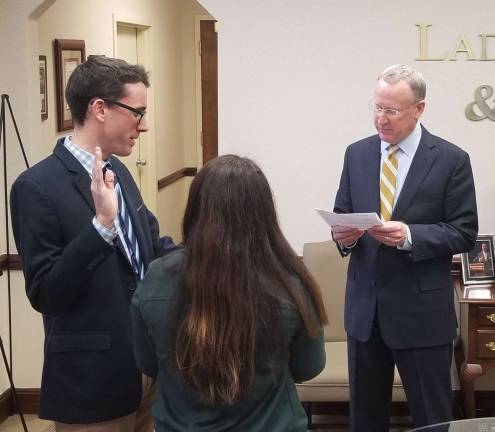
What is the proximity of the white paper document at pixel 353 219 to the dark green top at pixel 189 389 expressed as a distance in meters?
0.79

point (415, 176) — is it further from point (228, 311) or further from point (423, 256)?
point (228, 311)

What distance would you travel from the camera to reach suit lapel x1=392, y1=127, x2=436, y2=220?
10.3 feet

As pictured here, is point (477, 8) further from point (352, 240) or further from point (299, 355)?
point (299, 355)

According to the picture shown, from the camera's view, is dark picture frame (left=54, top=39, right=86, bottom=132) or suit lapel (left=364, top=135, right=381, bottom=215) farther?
dark picture frame (left=54, top=39, right=86, bottom=132)

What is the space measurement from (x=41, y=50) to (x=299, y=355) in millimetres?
3470

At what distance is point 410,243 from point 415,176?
10.0 inches

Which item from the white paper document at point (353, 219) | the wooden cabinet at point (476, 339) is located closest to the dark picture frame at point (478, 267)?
the wooden cabinet at point (476, 339)

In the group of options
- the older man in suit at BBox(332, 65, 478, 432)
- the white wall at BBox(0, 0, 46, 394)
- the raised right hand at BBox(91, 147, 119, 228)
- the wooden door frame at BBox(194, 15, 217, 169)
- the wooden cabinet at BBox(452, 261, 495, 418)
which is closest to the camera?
the raised right hand at BBox(91, 147, 119, 228)

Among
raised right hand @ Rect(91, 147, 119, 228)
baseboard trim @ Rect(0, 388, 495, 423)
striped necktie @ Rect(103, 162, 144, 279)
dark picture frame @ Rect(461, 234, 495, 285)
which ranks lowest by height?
baseboard trim @ Rect(0, 388, 495, 423)

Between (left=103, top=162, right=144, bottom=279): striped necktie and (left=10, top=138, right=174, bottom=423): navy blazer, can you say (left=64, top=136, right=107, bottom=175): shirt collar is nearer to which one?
(left=10, top=138, right=174, bottom=423): navy blazer

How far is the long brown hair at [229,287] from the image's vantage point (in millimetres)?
1940

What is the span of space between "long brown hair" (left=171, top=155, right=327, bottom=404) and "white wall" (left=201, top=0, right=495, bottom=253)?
248cm

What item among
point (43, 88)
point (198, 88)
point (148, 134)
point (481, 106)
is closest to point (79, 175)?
point (481, 106)

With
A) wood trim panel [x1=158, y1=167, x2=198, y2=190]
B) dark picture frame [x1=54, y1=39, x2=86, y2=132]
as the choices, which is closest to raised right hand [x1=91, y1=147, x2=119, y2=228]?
dark picture frame [x1=54, y1=39, x2=86, y2=132]
